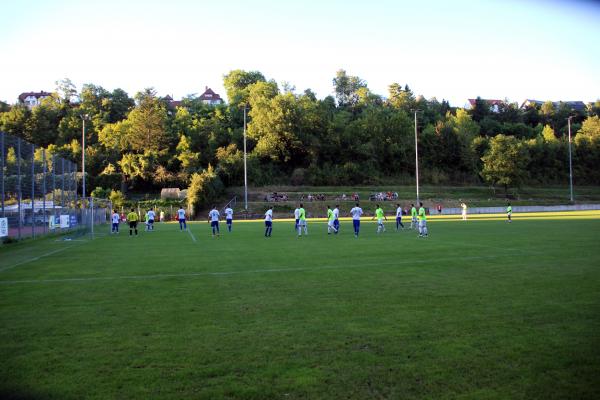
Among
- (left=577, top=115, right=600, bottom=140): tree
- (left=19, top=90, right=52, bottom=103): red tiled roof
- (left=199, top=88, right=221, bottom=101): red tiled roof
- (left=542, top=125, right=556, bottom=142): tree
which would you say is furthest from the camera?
(left=199, top=88, right=221, bottom=101): red tiled roof

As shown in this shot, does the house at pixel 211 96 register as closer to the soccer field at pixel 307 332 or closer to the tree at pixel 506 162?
the tree at pixel 506 162

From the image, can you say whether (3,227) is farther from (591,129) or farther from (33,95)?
(33,95)

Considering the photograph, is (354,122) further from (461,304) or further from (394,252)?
(461,304)

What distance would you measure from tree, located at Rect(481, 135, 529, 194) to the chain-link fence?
66.8 m

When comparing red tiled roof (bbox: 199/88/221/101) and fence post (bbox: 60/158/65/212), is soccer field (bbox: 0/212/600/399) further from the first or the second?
red tiled roof (bbox: 199/88/221/101)

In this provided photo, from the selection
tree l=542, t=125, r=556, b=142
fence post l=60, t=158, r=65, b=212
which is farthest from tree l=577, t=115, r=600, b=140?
fence post l=60, t=158, r=65, b=212

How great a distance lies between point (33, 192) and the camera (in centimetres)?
2752

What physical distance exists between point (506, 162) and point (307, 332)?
81769 mm

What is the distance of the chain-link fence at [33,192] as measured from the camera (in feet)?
76.1

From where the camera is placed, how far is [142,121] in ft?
260

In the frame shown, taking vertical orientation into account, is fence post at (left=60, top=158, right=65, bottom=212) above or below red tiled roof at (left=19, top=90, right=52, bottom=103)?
below

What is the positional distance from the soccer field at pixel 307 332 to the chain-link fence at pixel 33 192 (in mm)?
11853

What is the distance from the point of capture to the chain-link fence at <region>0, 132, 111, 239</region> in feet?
76.1

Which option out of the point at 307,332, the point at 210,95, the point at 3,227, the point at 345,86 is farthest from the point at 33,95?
the point at 307,332
